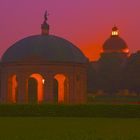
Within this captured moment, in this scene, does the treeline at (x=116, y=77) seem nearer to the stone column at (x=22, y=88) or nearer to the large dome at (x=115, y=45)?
the large dome at (x=115, y=45)

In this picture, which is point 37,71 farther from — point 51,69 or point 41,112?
point 41,112

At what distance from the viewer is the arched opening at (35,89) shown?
63.4m

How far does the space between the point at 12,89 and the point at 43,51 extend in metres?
6.33

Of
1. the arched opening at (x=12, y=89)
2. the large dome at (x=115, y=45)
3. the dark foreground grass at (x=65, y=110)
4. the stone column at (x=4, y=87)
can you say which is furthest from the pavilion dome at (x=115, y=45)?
the dark foreground grass at (x=65, y=110)

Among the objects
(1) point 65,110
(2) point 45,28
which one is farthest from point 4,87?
(1) point 65,110

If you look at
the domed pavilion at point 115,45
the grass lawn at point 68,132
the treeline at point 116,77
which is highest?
the domed pavilion at point 115,45

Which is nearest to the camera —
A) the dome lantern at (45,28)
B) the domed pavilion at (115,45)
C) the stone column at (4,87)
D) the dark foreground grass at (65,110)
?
the dark foreground grass at (65,110)

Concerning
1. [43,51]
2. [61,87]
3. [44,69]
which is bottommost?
[61,87]

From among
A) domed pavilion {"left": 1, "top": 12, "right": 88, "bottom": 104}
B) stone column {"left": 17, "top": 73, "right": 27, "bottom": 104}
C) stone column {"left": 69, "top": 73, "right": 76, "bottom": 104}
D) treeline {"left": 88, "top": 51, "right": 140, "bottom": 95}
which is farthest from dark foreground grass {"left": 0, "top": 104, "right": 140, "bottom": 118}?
treeline {"left": 88, "top": 51, "right": 140, "bottom": 95}

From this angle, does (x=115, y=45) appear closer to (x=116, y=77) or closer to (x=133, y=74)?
(x=116, y=77)

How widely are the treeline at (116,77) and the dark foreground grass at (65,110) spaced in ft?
143

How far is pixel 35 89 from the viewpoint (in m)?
A: 71.4

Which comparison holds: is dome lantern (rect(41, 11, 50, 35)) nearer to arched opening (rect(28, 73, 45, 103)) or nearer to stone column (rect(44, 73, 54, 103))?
arched opening (rect(28, 73, 45, 103))

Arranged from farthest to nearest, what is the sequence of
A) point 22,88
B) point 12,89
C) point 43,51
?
point 12,89, point 22,88, point 43,51
